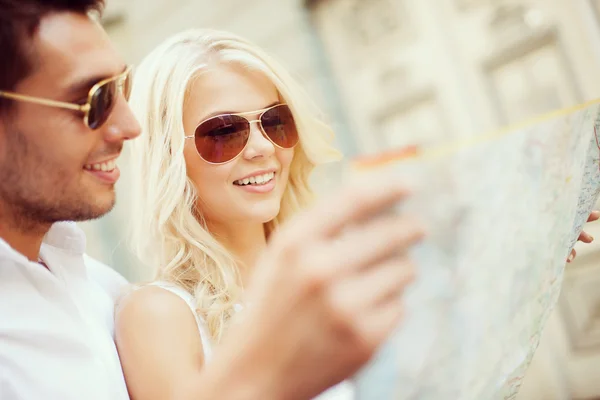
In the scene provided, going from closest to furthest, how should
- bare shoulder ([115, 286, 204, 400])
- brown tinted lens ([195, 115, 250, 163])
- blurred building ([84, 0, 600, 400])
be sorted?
bare shoulder ([115, 286, 204, 400]) < brown tinted lens ([195, 115, 250, 163]) < blurred building ([84, 0, 600, 400])

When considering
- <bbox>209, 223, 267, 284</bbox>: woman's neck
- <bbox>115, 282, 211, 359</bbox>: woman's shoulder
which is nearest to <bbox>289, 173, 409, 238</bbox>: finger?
<bbox>115, 282, 211, 359</bbox>: woman's shoulder

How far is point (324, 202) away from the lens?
0.45 m

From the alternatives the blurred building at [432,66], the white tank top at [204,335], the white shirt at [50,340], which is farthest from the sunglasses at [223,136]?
the blurred building at [432,66]

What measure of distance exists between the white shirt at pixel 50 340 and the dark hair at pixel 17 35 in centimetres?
27

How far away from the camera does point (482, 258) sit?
57cm

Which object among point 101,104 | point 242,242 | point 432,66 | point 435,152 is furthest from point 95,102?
point 432,66

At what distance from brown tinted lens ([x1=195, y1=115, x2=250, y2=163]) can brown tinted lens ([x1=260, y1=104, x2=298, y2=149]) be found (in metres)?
0.06

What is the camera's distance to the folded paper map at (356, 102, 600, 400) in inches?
20.3

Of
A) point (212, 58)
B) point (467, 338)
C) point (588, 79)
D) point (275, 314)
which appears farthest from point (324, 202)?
point (588, 79)

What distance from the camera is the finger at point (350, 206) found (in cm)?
44

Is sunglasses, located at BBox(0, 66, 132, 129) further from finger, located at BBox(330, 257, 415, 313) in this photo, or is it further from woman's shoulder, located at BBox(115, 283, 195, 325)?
finger, located at BBox(330, 257, 415, 313)

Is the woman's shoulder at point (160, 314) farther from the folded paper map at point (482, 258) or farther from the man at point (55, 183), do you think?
the folded paper map at point (482, 258)

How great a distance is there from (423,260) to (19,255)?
0.67 m

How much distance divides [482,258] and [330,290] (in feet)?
0.73
